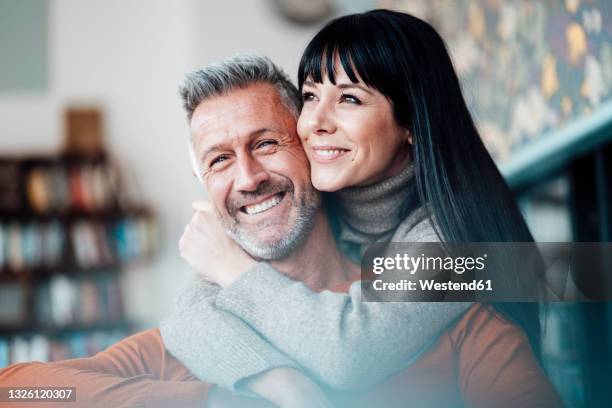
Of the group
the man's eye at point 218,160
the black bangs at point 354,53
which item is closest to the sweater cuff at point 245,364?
the man's eye at point 218,160

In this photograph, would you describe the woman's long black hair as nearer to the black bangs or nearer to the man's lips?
the black bangs

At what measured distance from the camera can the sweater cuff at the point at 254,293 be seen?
0.91 meters

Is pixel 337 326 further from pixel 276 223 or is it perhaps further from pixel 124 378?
pixel 124 378

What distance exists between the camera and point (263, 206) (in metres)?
0.96

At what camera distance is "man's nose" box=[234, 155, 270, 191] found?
0.94 metres

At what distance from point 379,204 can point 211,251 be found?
0.74 ft

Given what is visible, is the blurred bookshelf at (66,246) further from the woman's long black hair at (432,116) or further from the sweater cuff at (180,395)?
the woman's long black hair at (432,116)

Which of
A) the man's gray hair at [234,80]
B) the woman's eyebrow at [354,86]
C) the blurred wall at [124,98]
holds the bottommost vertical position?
the woman's eyebrow at [354,86]

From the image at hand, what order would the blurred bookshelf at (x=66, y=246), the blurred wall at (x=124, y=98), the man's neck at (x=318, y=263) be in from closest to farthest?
the man's neck at (x=318, y=263) → the blurred bookshelf at (x=66, y=246) → the blurred wall at (x=124, y=98)

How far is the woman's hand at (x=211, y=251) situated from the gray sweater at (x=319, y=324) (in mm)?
21

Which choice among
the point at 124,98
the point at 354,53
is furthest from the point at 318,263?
the point at 124,98

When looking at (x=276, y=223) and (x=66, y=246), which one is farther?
(x=66, y=246)

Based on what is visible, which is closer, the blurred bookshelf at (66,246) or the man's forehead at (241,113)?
the man's forehead at (241,113)

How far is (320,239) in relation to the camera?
996 millimetres
